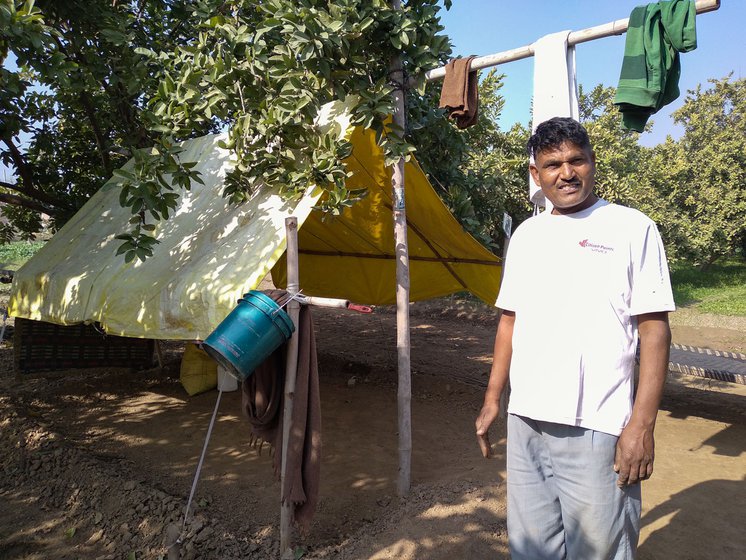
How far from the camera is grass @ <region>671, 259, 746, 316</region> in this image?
497 inches

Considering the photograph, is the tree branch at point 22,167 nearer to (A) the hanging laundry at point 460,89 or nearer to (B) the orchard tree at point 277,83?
(B) the orchard tree at point 277,83

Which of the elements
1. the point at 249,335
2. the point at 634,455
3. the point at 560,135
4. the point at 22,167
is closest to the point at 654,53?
the point at 560,135

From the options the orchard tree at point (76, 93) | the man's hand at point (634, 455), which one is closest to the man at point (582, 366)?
the man's hand at point (634, 455)

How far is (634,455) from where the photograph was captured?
62.2 inches

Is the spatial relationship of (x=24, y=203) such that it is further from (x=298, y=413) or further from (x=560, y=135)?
(x=560, y=135)

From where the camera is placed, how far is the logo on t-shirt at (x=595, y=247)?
1.67 metres

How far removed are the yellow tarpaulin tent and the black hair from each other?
1650 mm

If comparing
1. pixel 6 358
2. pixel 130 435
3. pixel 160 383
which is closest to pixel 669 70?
pixel 130 435

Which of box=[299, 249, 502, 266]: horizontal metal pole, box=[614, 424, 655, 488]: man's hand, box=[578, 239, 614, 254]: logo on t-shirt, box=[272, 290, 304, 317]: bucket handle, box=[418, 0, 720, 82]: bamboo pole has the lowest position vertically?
box=[614, 424, 655, 488]: man's hand

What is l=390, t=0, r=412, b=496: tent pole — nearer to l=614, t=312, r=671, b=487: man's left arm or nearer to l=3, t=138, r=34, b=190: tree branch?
l=614, t=312, r=671, b=487: man's left arm

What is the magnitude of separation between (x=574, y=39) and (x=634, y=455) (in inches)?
95.0

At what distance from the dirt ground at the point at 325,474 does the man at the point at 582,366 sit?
1236 millimetres

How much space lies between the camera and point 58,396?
6145 millimetres

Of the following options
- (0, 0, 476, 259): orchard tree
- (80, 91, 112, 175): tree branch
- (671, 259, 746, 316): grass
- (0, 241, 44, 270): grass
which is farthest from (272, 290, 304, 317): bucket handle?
(0, 241, 44, 270): grass
